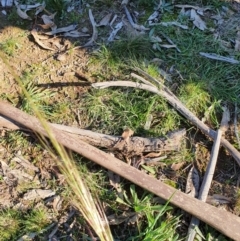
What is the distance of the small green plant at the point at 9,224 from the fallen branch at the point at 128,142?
0.62 m

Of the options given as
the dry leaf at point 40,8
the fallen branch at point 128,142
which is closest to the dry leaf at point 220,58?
the fallen branch at point 128,142

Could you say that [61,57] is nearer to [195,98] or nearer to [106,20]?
[106,20]

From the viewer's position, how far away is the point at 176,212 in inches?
120

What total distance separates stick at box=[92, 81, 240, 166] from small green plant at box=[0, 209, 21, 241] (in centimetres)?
109

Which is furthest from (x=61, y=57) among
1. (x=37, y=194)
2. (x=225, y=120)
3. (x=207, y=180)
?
(x=207, y=180)

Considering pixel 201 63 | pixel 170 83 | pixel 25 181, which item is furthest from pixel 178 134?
pixel 25 181

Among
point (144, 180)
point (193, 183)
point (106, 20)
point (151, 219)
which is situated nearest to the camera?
point (151, 219)

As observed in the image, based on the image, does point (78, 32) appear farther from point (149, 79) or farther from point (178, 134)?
point (178, 134)

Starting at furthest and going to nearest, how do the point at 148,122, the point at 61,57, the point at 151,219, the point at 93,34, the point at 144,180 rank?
the point at 93,34 < the point at 61,57 < the point at 148,122 < the point at 144,180 < the point at 151,219

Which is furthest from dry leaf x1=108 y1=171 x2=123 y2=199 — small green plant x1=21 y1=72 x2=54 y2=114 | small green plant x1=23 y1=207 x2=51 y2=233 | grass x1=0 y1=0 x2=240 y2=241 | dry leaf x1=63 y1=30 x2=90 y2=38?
dry leaf x1=63 y1=30 x2=90 y2=38

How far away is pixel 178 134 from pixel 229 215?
0.67 m

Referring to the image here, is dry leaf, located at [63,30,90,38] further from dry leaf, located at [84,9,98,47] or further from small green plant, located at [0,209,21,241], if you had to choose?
small green plant, located at [0,209,21,241]

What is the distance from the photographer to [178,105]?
3.41m

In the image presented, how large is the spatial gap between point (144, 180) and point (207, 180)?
443 mm
